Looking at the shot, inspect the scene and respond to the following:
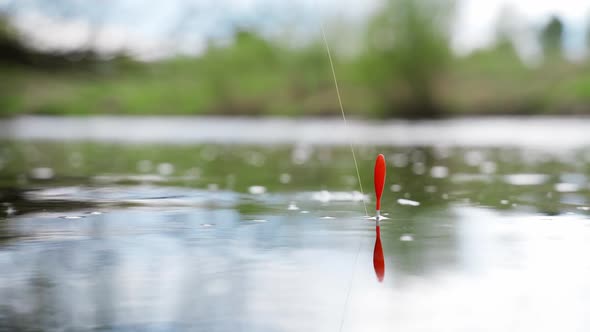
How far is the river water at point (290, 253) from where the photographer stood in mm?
5262

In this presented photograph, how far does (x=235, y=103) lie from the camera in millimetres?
89438

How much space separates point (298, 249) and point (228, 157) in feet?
45.9

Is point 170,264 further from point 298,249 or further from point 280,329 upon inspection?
point 280,329

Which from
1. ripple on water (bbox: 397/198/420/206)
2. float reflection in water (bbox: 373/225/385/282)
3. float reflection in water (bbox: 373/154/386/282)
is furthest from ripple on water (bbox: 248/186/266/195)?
float reflection in water (bbox: 373/225/385/282)

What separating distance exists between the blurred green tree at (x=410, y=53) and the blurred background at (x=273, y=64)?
9 cm

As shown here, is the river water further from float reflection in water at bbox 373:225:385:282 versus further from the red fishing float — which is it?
the red fishing float

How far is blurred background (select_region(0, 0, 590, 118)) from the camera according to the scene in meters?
73.1

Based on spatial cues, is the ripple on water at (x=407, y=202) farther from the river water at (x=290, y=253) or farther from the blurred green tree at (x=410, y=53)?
the blurred green tree at (x=410, y=53)

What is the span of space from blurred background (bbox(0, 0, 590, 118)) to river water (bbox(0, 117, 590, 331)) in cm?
5850

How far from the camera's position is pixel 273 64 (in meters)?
95.1

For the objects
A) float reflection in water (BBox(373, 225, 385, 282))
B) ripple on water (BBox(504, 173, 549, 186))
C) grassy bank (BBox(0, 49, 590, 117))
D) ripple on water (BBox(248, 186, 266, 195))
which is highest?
grassy bank (BBox(0, 49, 590, 117))

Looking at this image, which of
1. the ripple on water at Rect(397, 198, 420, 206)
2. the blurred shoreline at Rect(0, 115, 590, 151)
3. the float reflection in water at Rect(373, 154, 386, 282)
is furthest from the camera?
the blurred shoreline at Rect(0, 115, 590, 151)

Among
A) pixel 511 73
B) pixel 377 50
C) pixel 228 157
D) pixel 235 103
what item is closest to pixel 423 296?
pixel 228 157

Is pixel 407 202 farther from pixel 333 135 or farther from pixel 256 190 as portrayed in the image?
pixel 333 135
